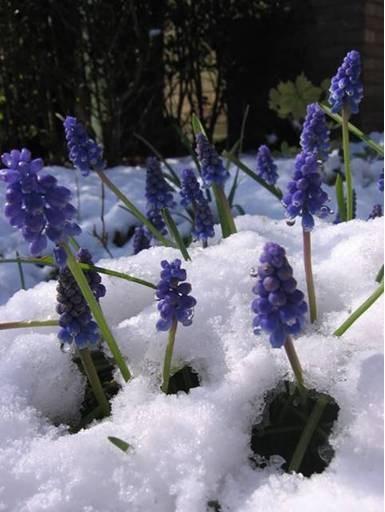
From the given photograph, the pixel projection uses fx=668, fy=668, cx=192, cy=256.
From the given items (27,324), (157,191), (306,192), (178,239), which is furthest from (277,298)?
(157,191)

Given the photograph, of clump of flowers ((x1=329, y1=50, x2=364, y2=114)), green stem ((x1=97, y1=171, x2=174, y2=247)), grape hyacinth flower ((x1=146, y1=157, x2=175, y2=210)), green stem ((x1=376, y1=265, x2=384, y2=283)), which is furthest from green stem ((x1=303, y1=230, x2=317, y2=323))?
grape hyacinth flower ((x1=146, y1=157, x2=175, y2=210))

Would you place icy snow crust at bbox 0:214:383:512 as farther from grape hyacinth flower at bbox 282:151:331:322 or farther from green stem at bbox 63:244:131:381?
grape hyacinth flower at bbox 282:151:331:322

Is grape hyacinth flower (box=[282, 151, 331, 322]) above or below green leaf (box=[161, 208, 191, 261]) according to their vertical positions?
above

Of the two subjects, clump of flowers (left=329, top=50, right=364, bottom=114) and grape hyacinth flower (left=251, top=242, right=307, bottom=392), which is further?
clump of flowers (left=329, top=50, right=364, bottom=114)

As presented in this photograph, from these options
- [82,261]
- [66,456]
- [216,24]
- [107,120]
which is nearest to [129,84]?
[107,120]

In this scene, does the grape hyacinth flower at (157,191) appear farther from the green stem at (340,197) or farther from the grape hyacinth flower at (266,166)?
the green stem at (340,197)

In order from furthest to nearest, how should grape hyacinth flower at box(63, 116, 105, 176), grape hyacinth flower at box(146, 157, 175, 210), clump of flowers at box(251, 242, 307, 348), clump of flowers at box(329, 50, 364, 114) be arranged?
grape hyacinth flower at box(146, 157, 175, 210)
grape hyacinth flower at box(63, 116, 105, 176)
clump of flowers at box(329, 50, 364, 114)
clump of flowers at box(251, 242, 307, 348)
